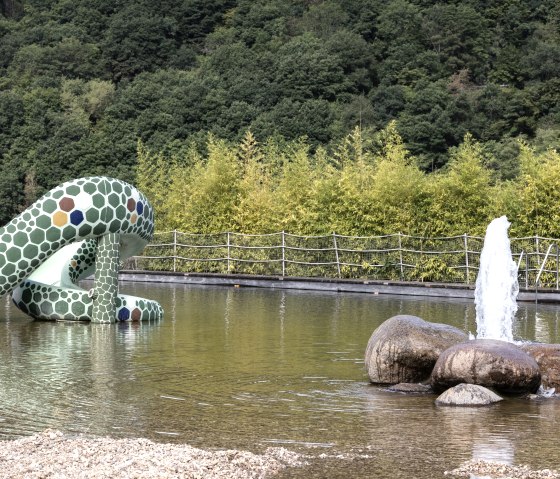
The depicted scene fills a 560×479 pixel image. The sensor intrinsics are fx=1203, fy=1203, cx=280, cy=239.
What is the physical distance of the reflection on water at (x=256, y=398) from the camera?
884 cm

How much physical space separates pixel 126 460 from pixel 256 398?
3.27 m

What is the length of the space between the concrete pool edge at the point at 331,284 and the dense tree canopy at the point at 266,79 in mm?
12049

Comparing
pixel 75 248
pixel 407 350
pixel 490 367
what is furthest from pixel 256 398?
pixel 75 248

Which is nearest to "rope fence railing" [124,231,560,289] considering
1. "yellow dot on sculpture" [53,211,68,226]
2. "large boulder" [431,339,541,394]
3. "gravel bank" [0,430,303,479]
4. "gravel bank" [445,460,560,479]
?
"yellow dot on sculpture" [53,211,68,226]

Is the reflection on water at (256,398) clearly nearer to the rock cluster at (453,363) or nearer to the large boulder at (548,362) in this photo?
the rock cluster at (453,363)

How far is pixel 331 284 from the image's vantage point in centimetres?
2452

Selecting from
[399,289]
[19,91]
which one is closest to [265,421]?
[399,289]

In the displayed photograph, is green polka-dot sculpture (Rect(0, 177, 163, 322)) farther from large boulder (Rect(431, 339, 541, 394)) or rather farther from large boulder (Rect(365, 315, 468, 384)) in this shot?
large boulder (Rect(431, 339, 541, 394))

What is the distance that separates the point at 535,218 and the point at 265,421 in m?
15.1

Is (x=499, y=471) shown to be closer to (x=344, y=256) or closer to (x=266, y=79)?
(x=344, y=256)

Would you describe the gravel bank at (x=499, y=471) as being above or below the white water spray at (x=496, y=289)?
below

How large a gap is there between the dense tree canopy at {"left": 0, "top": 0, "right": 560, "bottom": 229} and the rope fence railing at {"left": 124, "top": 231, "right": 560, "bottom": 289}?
10.6m

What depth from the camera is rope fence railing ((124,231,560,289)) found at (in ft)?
75.4

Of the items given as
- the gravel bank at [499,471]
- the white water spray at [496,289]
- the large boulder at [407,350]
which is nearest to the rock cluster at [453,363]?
the large boulder at [407,350]
